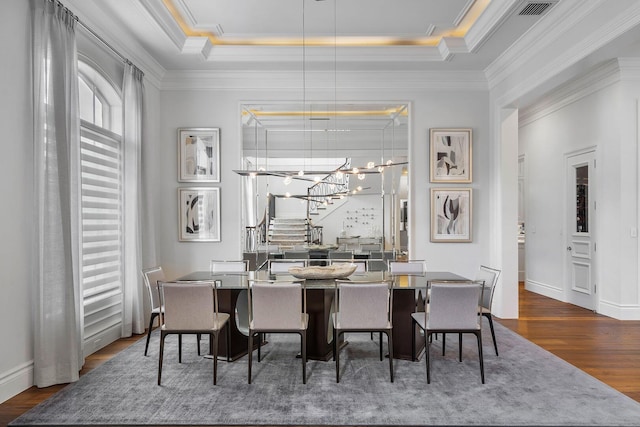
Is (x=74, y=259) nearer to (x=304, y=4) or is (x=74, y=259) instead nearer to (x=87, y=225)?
(x=87, y=225)

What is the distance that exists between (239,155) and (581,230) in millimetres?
5343

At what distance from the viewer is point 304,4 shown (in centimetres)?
429

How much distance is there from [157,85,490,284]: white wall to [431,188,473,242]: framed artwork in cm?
10

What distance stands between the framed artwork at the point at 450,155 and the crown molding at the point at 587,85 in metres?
1.96

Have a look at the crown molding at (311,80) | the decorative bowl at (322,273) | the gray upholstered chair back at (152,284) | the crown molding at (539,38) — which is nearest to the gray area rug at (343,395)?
the gray upholstered chair back at (152,284)

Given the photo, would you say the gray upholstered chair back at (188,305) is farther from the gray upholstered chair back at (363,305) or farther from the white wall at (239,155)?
the white wall at (239,155)

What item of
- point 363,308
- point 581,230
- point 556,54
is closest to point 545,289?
point 581,230

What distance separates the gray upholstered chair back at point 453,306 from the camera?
129 inches

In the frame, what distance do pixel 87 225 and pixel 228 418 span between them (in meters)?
2.55

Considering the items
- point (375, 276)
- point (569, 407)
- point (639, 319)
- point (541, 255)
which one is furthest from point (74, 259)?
point (541, 255)

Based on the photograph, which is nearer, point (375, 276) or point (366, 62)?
point (375, 276)

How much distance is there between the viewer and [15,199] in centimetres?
310

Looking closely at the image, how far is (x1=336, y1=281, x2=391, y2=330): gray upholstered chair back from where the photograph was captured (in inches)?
130

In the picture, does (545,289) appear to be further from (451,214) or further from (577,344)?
(577,344)
